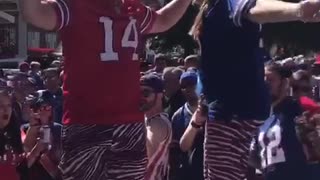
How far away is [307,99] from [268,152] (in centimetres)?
53

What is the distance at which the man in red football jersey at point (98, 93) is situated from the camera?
361cm

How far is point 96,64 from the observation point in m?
3.62

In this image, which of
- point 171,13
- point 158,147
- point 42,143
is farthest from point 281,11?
point 42,143

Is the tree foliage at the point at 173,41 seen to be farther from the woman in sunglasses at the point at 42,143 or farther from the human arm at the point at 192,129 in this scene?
the human arm at the point at 192,129

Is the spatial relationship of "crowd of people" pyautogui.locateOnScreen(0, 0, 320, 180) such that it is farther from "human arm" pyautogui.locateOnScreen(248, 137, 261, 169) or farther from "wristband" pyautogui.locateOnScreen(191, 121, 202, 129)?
"human arm" pyautogui.locateOnScreen(248, 137, 261, 169)

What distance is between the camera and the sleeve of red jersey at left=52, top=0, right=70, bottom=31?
3551 mm

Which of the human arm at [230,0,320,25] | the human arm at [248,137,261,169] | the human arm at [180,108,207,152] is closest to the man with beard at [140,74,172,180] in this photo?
the human arm at [180,108,207,152]

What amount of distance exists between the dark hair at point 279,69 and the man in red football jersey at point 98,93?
1.60 metres

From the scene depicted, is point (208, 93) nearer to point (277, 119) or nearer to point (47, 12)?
point (47, 12)

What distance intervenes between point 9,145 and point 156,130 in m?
0.99

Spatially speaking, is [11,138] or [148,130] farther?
[148,130]

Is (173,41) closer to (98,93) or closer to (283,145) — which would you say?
(283,145)

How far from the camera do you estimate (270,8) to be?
3.15m

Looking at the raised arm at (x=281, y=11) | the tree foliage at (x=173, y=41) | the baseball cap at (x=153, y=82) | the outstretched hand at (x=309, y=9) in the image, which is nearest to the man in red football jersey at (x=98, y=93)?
the raised arm at (x=281, y=11)
